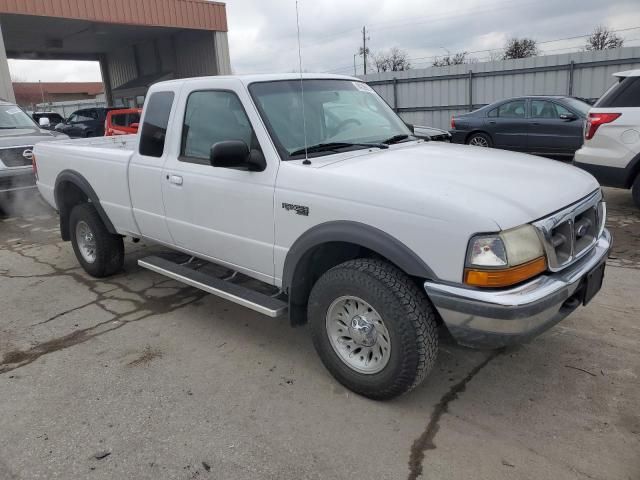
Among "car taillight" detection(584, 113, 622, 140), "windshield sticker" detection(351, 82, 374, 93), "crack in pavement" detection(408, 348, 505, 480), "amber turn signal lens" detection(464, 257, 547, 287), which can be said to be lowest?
"crack in pavement" detection(408, 348, 505, 480)

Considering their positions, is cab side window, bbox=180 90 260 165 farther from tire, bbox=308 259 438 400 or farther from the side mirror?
tire, bbox=308 259 438 400

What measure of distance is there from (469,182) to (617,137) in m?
5.06

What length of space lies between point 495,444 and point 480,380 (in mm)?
663

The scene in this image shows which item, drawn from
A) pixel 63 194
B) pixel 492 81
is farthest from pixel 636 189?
pixel 492 81

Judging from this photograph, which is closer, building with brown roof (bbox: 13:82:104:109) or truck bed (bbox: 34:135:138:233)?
truck bed (bbox: 34:135:138:233)

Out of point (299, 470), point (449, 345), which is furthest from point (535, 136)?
point (299, 470)

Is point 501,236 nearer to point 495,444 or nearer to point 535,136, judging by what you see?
point 495,444

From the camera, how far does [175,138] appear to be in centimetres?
421

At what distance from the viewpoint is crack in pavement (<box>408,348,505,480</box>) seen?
2.64 meters

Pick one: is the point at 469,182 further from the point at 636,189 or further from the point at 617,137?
the point at 636,189

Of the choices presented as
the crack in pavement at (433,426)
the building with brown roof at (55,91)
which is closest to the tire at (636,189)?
the crack in pavement at (433,426)

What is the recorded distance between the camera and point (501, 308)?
2529 mm

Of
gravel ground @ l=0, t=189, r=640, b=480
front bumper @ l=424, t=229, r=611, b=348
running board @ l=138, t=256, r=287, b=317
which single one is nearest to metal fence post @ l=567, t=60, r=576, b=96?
gravel ground @ l=0, t=189, r=640, b=480

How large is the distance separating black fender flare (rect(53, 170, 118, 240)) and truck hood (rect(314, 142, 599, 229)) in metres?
2.90
